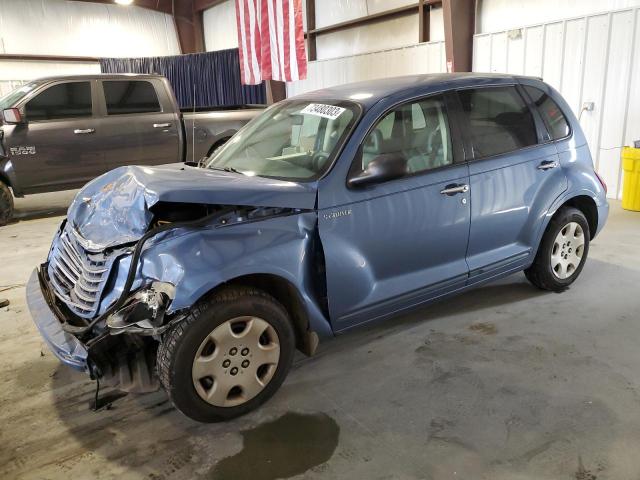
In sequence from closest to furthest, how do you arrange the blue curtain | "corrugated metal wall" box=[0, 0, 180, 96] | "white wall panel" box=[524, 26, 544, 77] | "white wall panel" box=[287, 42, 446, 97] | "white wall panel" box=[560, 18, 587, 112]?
"white wall panel" box=[560, 18, 587, 112]
"white wall panel" box=[524, 26, 544, 77]
"white wall panel" box=[287, 42, 446, 97]
"corrugated metal wall" box=[0, 0, 180, 96]
the blue curtain

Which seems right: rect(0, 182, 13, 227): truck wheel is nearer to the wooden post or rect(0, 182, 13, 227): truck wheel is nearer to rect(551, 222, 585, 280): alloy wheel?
rect(551, 222, 585, 280): alloy wheel

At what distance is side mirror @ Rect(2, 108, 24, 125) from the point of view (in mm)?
6242

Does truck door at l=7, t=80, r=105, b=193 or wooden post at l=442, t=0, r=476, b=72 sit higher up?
wooden post at l=442, t=0, r=476, b=72

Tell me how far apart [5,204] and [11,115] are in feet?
3.92

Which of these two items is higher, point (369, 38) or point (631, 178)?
point (369, 38)

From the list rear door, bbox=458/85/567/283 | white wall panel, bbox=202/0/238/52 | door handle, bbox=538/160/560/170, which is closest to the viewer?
rear door, bbox=458/85/567/283

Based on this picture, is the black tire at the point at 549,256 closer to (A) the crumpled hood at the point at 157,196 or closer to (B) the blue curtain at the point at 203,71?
(A) the crumpled hood at the point at 157,196

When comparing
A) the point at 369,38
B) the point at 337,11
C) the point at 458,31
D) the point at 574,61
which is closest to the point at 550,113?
the point at 574,61

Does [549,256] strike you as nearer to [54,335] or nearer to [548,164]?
[548,164]

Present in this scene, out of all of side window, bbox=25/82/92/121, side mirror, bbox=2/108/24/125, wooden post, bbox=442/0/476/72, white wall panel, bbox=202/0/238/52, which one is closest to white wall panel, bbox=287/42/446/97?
wooden post, bbox=442/0/476/72

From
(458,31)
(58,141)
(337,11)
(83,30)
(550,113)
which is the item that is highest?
(83,30)

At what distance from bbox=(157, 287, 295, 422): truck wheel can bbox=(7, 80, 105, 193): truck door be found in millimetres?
5458

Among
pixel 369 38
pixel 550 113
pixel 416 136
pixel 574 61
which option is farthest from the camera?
pixel 369 38

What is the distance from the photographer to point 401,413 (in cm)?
253
